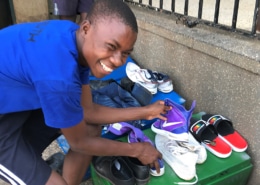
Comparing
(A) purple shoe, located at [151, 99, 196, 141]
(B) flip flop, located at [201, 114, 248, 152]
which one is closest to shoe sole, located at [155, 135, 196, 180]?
(A) purple shoe, located at [151, 99, 196, 141]

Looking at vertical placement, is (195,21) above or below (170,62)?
above

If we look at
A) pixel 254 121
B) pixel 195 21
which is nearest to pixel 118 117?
pixel 254 121

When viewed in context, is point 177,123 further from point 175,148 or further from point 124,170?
point 124,170

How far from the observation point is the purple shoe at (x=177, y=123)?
5.56 feet

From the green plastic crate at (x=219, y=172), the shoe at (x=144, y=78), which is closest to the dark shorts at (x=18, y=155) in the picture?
the green plastic crate at (x=219, y=172)

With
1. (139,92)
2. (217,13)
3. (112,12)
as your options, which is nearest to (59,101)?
(112,12)

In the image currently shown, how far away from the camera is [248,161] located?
1851 mm

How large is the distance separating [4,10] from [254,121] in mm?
4282

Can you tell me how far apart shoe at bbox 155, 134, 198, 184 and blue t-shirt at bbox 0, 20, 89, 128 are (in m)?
0.73

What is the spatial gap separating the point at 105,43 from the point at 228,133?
47.0 inches

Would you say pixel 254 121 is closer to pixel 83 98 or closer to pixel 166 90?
pixel 166 90

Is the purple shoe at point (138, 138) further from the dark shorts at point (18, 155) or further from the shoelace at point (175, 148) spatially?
the dark shorts at point (18, 155)

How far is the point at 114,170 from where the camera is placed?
1.67 metres

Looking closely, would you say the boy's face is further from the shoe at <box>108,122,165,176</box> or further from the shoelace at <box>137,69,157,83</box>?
the shoelace at <box>137,69,157,83</box>
